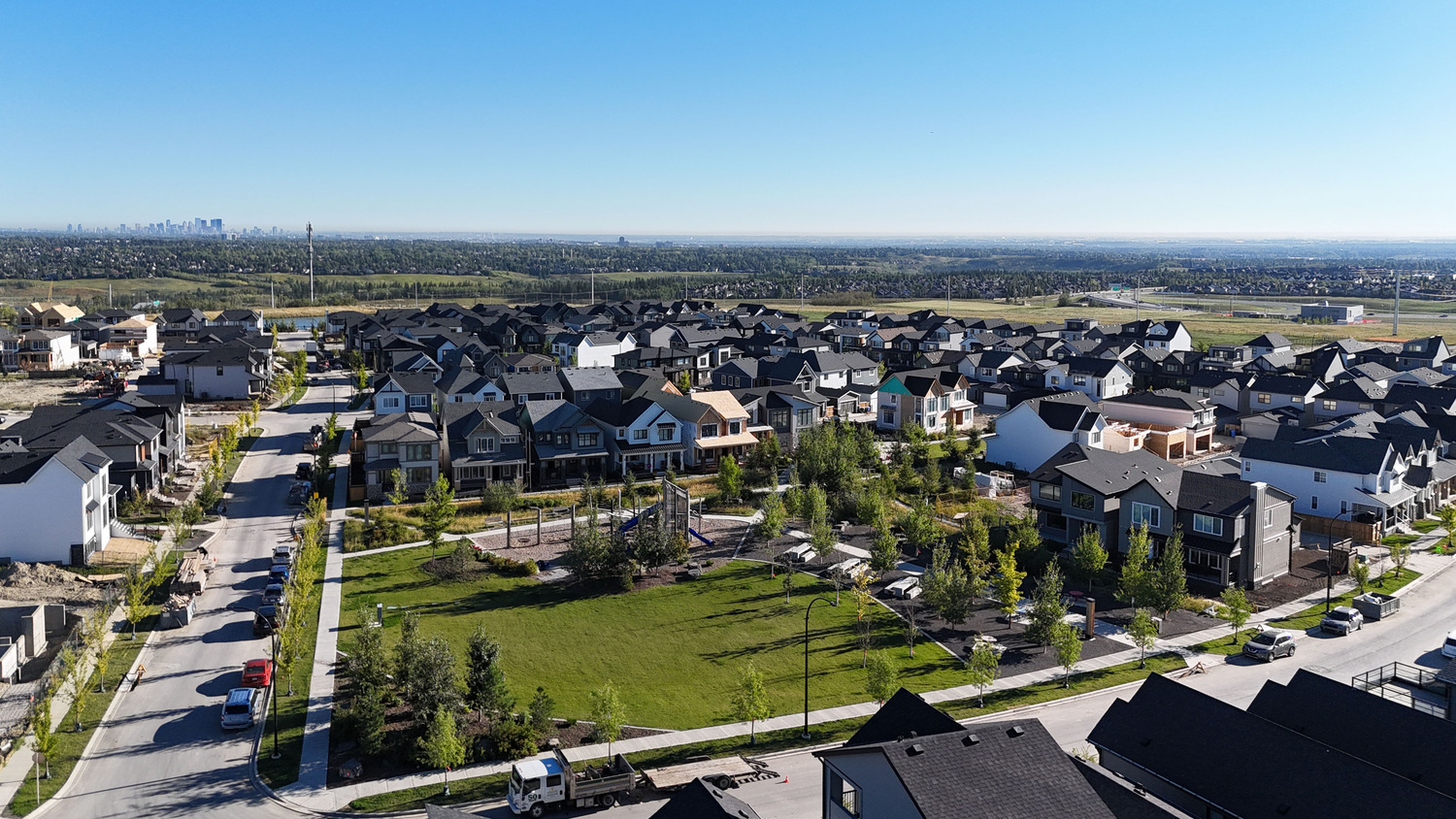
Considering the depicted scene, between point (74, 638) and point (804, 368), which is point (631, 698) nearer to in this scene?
point (74, 638)

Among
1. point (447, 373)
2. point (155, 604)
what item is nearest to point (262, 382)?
point (447, 373)

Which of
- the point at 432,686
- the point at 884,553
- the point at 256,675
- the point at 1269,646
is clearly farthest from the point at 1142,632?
the point at 256,675

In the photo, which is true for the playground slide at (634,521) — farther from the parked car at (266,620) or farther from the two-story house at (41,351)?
the two-story house at (41,351)

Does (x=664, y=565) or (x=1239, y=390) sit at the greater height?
(x=1239, y=390)

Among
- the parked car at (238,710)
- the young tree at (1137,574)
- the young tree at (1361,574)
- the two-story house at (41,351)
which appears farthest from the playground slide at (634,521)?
the two-story house at (41,351)

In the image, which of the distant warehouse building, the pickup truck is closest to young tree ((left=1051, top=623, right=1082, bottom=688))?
the pickup truck
